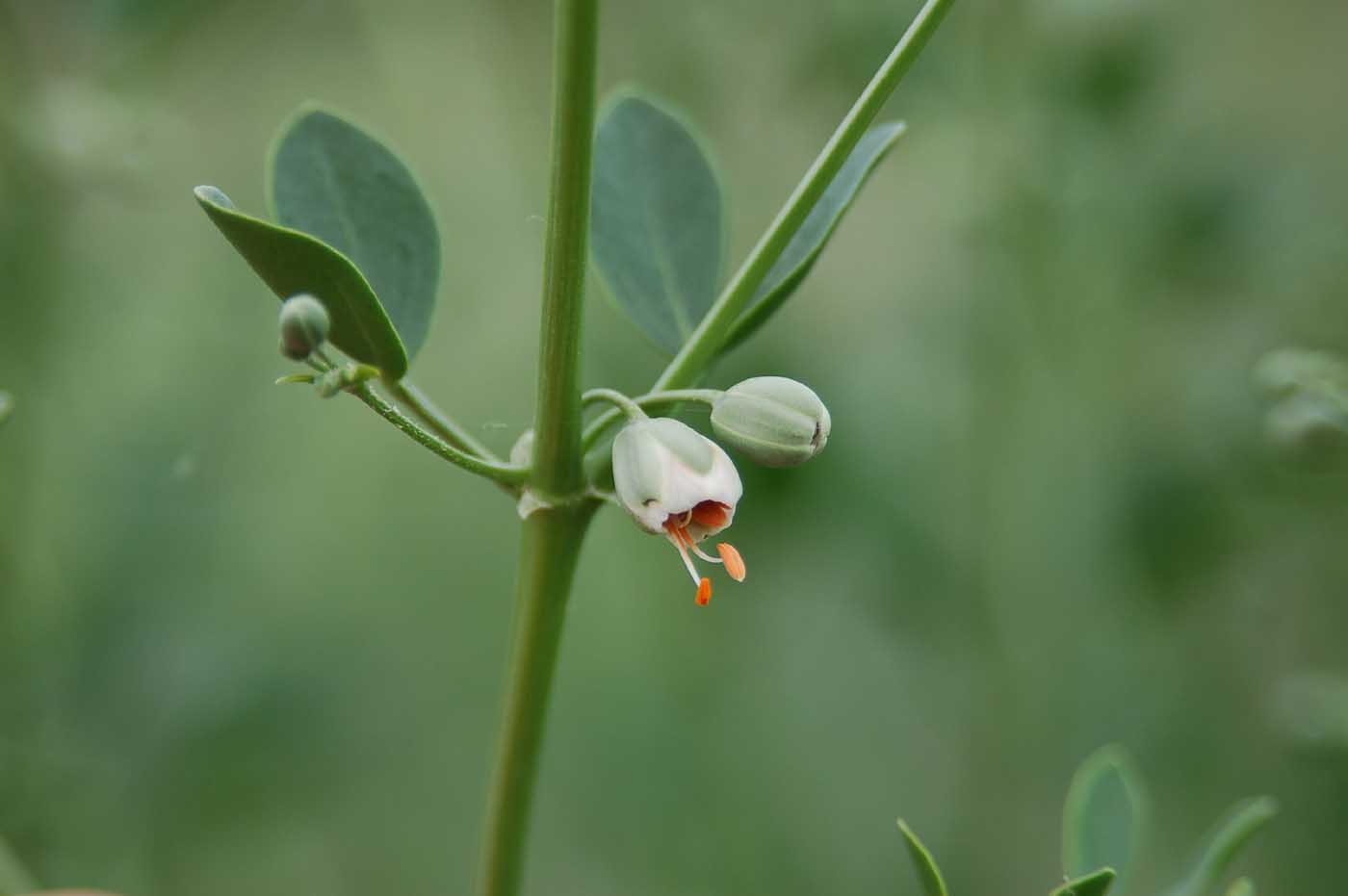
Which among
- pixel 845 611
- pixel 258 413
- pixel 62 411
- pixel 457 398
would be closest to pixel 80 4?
pixel 62 411

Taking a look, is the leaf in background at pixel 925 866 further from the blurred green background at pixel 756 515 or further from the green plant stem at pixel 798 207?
the blurred green background at pixel 756 515

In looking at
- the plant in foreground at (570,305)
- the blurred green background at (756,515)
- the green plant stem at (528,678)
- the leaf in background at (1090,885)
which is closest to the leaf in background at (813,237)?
the plant in foreground at (570,305)

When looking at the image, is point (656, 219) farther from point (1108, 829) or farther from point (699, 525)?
point (1108, 829)

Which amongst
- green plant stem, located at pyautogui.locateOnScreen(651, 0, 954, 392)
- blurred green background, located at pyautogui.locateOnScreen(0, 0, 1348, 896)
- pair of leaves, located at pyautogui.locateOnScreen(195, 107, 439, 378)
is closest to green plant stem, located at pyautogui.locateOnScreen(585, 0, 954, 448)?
green plant stem, located at pyautogui.locateOnScreen(651, 0, 954, 392)

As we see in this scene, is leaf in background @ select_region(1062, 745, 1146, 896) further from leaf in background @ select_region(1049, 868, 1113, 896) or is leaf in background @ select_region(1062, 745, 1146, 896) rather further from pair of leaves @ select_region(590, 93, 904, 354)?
pair of leaves @ select_region(590, 93, 904, 354)

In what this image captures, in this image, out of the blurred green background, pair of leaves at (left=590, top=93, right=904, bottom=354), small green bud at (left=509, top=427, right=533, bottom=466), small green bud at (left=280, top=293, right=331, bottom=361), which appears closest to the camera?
small green bud at (left=280, top=293, right=331, bottom=361)

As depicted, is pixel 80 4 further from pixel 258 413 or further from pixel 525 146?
pixel 525 146
